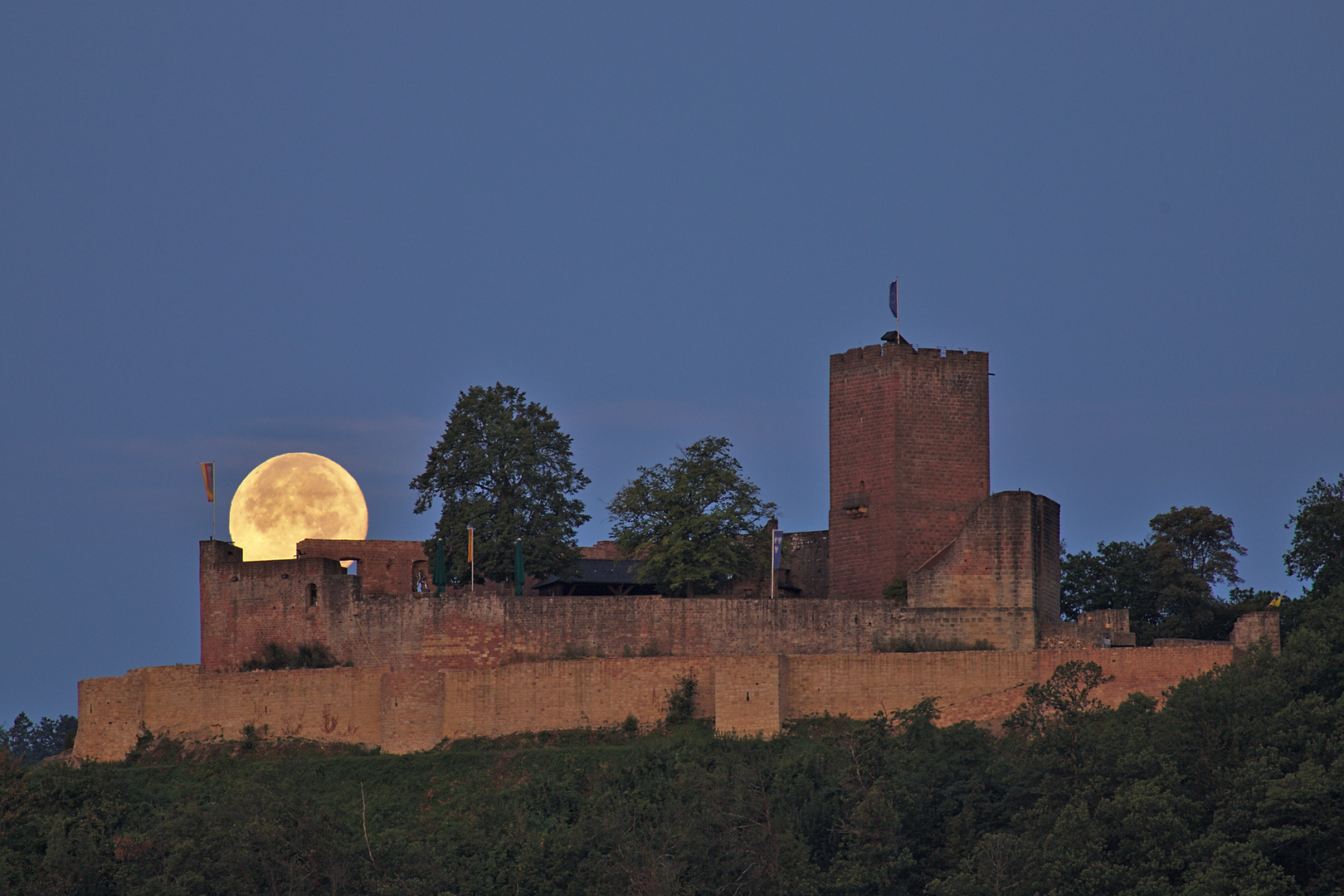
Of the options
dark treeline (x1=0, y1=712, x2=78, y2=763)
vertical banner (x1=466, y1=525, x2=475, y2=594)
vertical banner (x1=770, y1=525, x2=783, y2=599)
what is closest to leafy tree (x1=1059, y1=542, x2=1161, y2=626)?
vertical banner (x1=770, y1=525, x2=783, y2=599)

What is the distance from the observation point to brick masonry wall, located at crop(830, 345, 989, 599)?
61.7 m

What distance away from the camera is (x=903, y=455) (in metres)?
61.8

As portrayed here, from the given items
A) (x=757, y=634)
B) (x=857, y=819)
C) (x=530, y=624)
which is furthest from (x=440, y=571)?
(x=857, y=819)

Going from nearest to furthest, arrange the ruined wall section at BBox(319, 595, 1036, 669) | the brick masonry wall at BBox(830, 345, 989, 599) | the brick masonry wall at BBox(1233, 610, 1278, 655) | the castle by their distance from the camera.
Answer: the brick masonry wall at BBox(1233, 610, 1278, 655) < the castle < the ruined wall section at BBox(319, 595, 1036, 669) < the brick masonry wall at BBox(830, 345, 989, 599)

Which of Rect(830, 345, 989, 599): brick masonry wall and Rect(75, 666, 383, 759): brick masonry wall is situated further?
Rect(830, 345, 989, 599): brick masonry wall

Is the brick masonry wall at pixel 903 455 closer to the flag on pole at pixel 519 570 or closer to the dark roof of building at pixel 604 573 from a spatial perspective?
the dark roof of building at pixel 604 573

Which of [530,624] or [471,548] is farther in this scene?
[471,548]

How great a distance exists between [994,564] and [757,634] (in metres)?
5.67

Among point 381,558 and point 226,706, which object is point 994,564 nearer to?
point 381,558

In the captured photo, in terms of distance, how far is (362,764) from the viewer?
57594mm

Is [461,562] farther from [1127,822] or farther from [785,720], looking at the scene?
[1127,822]

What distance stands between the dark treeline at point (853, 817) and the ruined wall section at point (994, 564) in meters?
4.59

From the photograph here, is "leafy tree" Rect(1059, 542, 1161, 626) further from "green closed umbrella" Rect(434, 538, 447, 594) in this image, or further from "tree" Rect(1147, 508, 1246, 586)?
"green closed umbrella" Rect(434, 538, 447, 594)

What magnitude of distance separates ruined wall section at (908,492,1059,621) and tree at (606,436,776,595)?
5690mm
